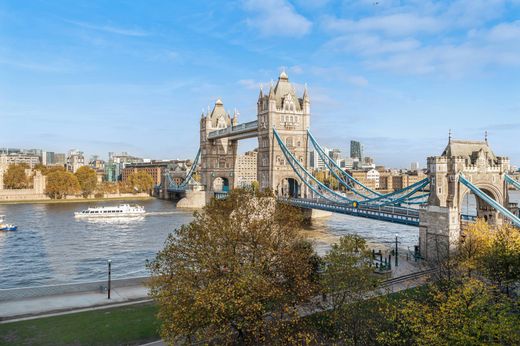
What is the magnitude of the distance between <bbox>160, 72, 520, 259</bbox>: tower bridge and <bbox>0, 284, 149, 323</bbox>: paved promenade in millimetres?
16072

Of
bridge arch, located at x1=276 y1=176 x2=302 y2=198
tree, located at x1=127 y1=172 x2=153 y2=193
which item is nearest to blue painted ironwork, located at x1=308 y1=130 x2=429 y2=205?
bridge arch, located at x1=276 y1=176 x2=302 y2=198

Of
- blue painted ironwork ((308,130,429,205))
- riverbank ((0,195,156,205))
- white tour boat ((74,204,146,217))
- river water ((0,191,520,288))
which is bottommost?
river water ((0,191,520,288))

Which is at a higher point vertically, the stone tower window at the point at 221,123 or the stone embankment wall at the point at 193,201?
the stone tower window at the point at 221,123

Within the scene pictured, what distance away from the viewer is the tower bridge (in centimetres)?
4075

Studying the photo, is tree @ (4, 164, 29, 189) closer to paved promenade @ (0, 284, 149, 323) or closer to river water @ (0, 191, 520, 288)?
river water @ (0, 191, 520, 288)

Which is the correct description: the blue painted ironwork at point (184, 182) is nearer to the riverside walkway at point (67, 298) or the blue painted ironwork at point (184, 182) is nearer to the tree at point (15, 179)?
the tree at point (15, 179)

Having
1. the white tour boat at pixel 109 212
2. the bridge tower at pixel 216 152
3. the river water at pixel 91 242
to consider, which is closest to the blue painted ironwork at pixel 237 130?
the bridge tower at pixel 216 152

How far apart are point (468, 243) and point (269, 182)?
5252 cm

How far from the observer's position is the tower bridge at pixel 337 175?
40.8m

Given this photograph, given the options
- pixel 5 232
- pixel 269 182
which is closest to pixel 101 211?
pixel 5 232

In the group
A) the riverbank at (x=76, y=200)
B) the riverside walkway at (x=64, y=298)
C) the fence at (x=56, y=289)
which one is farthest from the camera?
the riverbank at (x=76, y=200)

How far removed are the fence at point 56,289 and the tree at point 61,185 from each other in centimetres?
10733

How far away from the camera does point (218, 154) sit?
117 m

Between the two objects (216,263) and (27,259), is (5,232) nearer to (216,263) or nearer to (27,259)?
(27,259)
